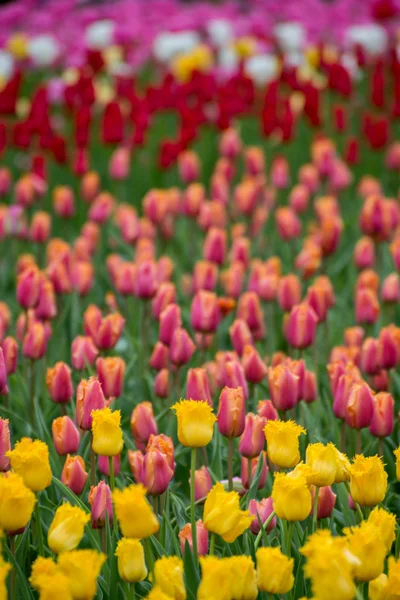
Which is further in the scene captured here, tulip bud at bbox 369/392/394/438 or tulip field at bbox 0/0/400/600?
tulip bud at bbox 369/392/394/438

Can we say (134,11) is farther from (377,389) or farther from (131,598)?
(131,598)

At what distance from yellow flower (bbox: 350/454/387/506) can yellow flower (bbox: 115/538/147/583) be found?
1.19 ft

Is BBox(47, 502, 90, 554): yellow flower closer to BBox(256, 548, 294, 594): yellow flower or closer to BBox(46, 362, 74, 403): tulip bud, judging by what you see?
BBox(256, 548, 294, 594): yellow flower

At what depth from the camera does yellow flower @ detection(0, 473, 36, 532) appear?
4.39ft

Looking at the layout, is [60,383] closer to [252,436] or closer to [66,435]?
[66,435]

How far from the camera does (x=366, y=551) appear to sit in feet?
4.27

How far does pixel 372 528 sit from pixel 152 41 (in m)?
6.62

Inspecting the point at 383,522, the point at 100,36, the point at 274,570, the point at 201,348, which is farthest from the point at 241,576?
the point at 100,36

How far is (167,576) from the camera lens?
131 centimetres

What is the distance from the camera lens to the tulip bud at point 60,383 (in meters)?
2.12

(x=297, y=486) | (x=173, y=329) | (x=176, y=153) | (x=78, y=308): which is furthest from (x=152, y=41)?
(x=297, y=486)

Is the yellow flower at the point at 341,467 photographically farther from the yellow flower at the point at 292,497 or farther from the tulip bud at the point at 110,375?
the tulip bud at the point at 110,375

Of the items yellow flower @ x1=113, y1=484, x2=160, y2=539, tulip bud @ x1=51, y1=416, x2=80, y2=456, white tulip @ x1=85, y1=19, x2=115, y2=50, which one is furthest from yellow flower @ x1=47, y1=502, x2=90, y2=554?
white tulip @ x1=85, y1=19, x2=115, y2=50

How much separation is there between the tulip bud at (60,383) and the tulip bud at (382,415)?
2.19 feet
